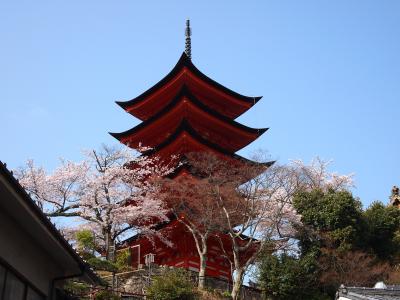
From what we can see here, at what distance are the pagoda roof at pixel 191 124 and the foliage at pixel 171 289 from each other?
14.4 meters

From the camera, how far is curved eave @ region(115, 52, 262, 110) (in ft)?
133

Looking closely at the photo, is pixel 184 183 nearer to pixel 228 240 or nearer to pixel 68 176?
pixel 228 240

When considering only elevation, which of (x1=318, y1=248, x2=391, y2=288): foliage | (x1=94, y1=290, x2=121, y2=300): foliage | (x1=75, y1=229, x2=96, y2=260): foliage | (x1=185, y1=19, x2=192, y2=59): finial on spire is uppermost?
(x1=185, y1=19, x2=192, y2=59): finial on spire

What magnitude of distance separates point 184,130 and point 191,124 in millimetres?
3208

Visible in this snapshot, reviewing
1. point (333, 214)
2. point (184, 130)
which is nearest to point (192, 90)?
point (184, 130)

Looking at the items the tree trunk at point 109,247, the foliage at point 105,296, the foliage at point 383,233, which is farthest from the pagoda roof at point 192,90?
the foliage at point 105,296

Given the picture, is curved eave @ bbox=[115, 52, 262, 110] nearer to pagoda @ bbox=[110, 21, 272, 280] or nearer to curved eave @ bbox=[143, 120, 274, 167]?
pagoda @ bbox=[110, 21, 272, 280]

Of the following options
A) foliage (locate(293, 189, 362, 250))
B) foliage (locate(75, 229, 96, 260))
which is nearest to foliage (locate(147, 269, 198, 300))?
foliage (locate(293, 189, 362, 250))

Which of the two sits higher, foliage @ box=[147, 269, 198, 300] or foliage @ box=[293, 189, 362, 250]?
foliage @ box=[293, 189, 362, 250]

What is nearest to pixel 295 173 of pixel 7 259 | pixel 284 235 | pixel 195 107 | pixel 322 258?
pixel 284 235

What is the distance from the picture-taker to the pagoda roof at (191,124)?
39.4 metres

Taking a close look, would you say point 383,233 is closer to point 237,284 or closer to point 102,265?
point 237,284

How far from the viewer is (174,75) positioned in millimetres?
40938

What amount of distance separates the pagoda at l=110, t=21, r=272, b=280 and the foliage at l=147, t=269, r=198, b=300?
823 cm
